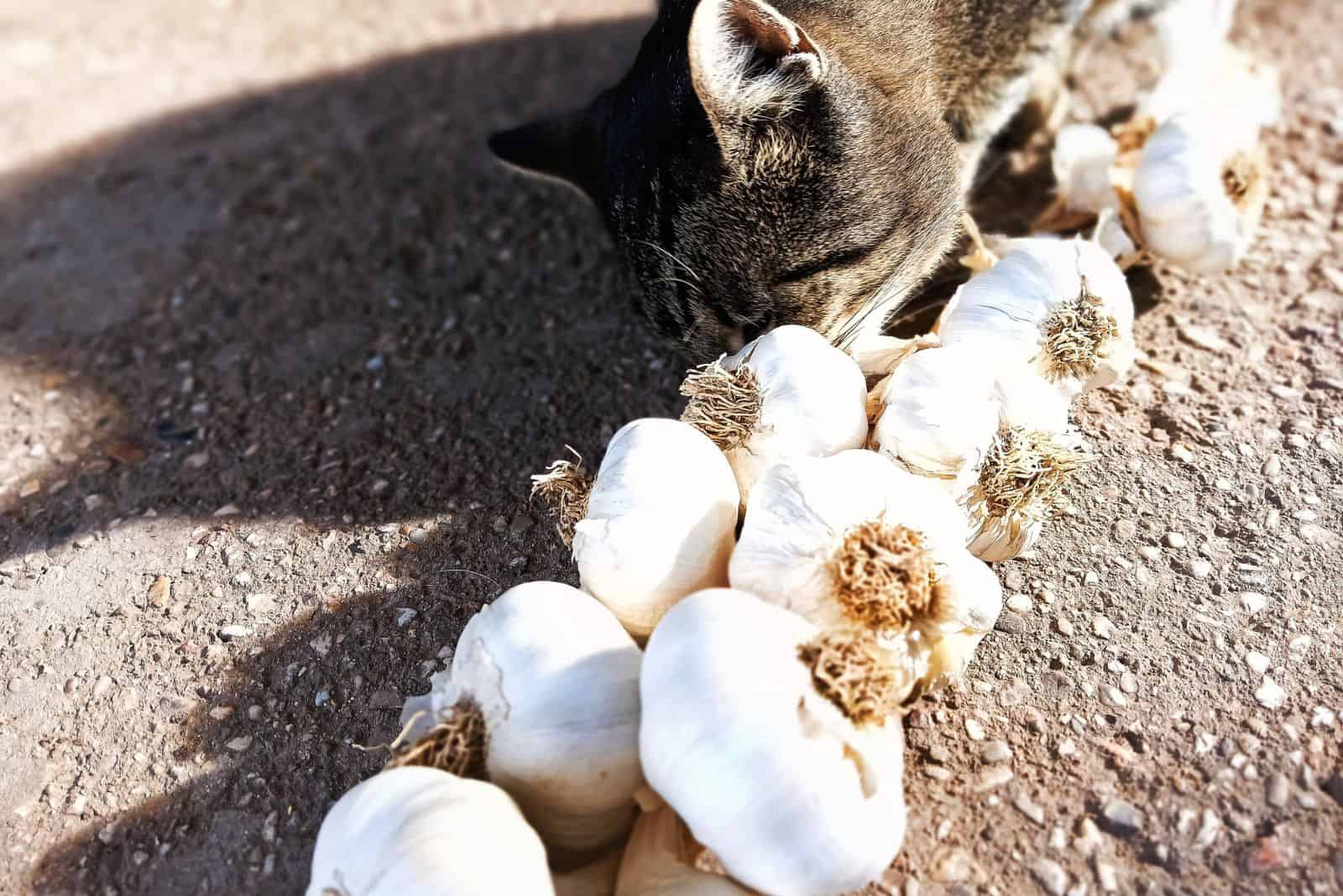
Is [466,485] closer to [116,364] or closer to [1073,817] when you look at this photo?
[116,364]

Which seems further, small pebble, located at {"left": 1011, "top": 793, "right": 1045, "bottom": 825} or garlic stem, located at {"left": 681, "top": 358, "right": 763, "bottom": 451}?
garlic stem, located at {"left": 681, "top": 358, "right": 763, "bottom": 451}

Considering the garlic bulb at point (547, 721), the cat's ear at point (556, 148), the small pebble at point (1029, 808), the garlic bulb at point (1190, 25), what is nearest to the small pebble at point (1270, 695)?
the small pebble at point (1029, 808)

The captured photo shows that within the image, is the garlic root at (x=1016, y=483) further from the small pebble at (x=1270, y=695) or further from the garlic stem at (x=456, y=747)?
the garlic stem at (x=456, y=747)

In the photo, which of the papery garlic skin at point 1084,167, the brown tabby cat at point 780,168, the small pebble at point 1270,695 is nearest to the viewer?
the small pebble at point 1270,695

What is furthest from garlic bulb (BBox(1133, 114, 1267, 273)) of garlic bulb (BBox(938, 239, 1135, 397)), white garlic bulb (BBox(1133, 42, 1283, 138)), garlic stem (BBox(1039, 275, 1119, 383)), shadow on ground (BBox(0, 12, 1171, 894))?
shadow on ground (BBox(0, 12, 1171, 894))

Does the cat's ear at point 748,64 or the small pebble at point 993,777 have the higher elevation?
the cat's ear at point 748,64

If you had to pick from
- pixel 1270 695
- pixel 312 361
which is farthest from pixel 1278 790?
pixel 312 361

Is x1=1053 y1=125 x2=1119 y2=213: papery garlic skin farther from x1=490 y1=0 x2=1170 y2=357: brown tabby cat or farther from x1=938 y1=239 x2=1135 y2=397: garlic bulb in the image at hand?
x1=938 y1=239 x2=1135 y2=397: garlic bulb

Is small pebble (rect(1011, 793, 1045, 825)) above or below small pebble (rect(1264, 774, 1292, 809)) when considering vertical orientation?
below
